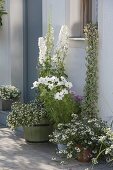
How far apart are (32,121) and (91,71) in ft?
4.39

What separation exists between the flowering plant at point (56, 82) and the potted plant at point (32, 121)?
0.34 metres

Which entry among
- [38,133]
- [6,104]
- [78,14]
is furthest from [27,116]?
[6,104]

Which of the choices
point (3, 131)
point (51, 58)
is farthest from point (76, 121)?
point (3, 131)

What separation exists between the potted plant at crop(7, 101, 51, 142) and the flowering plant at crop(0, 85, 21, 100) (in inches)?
52.5

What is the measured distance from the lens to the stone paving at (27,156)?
281 inches

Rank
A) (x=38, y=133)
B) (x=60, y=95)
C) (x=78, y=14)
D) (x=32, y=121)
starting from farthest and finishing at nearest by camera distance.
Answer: (x=78, y=14) < (x=38, y=133) < (x=32, y=121) < (x=60, y=95)

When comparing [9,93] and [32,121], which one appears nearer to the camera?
[32,121]

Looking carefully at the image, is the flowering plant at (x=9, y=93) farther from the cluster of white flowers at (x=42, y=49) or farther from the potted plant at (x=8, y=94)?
the cluster of white flowers at (x=42, y=49)

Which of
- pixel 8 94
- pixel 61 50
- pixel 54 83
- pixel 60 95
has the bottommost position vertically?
pixel 8 94

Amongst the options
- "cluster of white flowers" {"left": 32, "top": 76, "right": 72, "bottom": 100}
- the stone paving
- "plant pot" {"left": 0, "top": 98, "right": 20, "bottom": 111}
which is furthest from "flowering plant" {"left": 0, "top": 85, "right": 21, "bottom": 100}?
"cluster of white flowers" {"left": 32, "top": 76, "right": 72, "bottom": 100}

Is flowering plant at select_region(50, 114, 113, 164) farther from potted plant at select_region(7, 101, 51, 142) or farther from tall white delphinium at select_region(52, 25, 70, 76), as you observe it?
tall white delphinium at select_region(52, 25, 70, 76)

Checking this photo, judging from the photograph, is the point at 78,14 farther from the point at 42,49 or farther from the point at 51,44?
the point at 42,49

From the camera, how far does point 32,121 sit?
830 centimetres

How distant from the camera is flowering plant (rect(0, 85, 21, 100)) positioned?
10.0m
